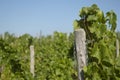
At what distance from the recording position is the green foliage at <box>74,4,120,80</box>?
3.19m

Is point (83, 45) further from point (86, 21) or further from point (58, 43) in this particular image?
point (58, 43)

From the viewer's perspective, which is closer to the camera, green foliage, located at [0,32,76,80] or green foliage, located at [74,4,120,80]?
green foliage, located at [74,4,120,80]

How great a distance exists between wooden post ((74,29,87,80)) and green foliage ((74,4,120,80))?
0.23 ft

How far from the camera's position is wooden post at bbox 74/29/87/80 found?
10.4 feet

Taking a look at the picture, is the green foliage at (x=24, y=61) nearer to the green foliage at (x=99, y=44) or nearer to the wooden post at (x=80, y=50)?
the green foliage at (x=99, y=44)

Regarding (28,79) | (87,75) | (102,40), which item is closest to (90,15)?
(102,40)

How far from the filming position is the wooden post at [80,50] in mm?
3158

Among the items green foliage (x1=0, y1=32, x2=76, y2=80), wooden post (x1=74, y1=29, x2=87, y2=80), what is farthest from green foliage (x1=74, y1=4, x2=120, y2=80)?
green foliage (x1=0, y1=32, x2=76, y2=80)

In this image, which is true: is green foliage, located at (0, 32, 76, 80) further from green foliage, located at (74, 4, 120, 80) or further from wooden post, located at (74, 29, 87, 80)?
wooden post, located at (74, 29, 87, 80)

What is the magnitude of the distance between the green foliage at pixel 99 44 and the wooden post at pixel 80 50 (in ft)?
0.23

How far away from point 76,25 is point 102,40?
1.36ft

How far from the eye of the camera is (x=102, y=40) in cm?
326

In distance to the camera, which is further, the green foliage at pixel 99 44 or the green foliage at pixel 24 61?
the green foliage at pixel 24 61

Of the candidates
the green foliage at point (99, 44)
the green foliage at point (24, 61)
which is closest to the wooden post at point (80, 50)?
the green foliage at point (99, 44)
